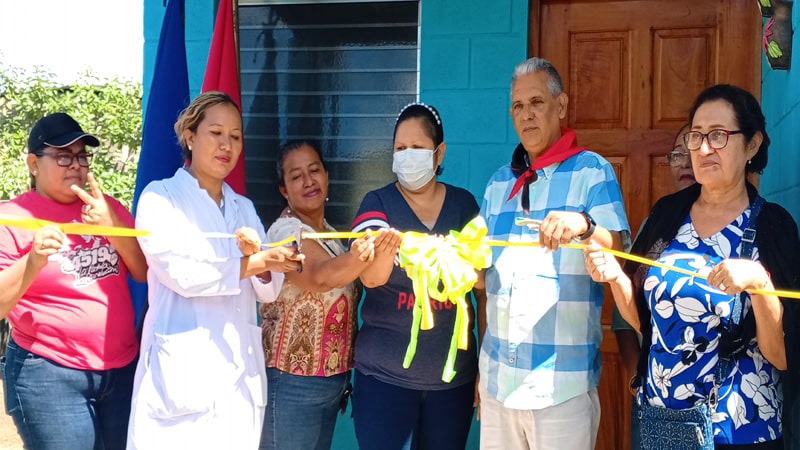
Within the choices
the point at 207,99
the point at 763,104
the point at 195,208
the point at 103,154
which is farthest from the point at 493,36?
the point at 103,154

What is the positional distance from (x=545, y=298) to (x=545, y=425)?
46cm

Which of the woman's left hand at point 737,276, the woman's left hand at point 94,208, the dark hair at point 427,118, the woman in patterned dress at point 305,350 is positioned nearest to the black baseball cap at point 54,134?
the woman's left hand at point 94,208

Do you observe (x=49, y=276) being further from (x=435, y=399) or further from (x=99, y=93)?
(x=99, y=93)

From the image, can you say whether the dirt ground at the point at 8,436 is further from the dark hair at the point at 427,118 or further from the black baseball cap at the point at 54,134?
the dark hair at the point at 427,118

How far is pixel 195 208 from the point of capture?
9.50 ft

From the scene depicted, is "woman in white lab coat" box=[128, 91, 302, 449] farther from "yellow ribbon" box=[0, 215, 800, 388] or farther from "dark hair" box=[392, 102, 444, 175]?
"dark hair" box=[392, 102, 444, 175]

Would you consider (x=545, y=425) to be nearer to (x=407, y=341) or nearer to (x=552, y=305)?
(x=552, y=305)

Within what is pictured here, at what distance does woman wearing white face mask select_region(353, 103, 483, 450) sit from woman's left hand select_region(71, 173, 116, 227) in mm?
960

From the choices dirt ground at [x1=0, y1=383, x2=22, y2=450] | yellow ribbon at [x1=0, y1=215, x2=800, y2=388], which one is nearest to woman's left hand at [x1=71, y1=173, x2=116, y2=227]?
yellow ribbon at [x1=0, y1=215, x2=800, y2=388]

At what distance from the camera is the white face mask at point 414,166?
10.3ft

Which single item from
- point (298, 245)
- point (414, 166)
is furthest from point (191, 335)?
point (414, 166)

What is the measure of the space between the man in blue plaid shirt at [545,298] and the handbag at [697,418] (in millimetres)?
372

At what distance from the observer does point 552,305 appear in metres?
2.78

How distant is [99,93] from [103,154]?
76 centimetres
